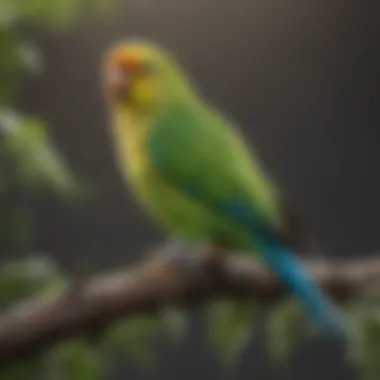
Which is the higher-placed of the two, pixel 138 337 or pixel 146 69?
pixel 146 69

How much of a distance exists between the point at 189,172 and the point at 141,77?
0.44ft

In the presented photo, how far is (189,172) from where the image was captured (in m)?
1.22

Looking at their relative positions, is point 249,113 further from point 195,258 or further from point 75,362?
point 75,362

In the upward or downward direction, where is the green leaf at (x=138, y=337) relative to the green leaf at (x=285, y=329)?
downward

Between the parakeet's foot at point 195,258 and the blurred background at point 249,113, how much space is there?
32 mm

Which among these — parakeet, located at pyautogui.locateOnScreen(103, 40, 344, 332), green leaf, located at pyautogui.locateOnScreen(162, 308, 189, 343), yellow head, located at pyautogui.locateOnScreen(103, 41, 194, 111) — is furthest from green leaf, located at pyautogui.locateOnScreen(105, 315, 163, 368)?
yellow head, located at pyautogui.locateOnScreen(103, 41, 194, 111)

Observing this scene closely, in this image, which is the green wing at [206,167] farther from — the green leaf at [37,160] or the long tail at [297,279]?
the green leaf at [37,160]

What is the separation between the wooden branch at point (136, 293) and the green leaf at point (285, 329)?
23 millimetres

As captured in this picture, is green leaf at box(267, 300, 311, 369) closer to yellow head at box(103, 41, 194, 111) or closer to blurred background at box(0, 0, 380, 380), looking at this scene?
blurred background at box(0, 0, 380, 380)

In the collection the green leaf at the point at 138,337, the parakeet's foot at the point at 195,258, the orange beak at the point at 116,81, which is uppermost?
the orange beak at the point at 116,81

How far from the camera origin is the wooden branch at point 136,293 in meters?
1.25

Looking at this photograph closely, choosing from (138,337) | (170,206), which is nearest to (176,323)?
(138,337)

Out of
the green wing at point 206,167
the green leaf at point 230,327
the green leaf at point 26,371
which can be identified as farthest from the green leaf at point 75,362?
the green wing at point 206,167

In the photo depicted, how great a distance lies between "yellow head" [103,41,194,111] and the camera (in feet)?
4.08
